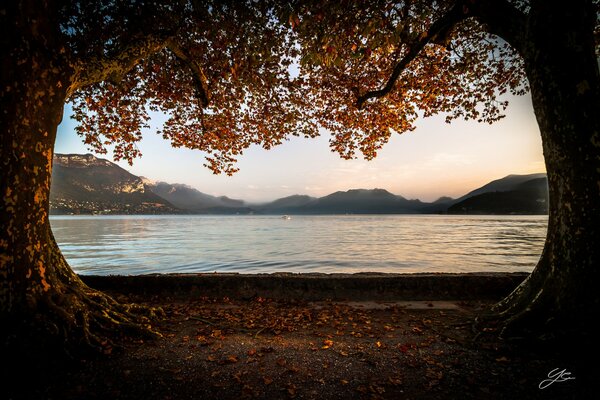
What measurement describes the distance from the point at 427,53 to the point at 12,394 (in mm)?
11782

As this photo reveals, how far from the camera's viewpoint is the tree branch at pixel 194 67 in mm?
6828

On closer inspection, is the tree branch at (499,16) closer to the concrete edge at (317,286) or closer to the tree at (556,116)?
the tree at (556,116)

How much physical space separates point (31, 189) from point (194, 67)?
4.95 m

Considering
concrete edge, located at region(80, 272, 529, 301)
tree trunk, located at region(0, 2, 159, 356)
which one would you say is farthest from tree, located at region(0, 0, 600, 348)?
concrete edge, located at region(80, 272, 529, 301)

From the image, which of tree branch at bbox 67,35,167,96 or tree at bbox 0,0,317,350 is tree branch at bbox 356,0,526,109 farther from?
tree branch at bbox 67,35,167,96

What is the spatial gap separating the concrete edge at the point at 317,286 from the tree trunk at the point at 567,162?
2.74 metres

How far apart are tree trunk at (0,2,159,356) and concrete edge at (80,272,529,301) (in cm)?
330

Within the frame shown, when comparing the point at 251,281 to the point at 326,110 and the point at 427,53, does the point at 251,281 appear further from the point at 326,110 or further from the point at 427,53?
the point at 427,53

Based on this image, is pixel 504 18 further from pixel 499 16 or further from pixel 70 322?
pixel 70 322

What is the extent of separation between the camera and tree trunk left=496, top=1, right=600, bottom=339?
14.2ft

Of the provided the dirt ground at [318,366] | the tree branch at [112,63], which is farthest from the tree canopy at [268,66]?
the dirt ground at [318,366]
